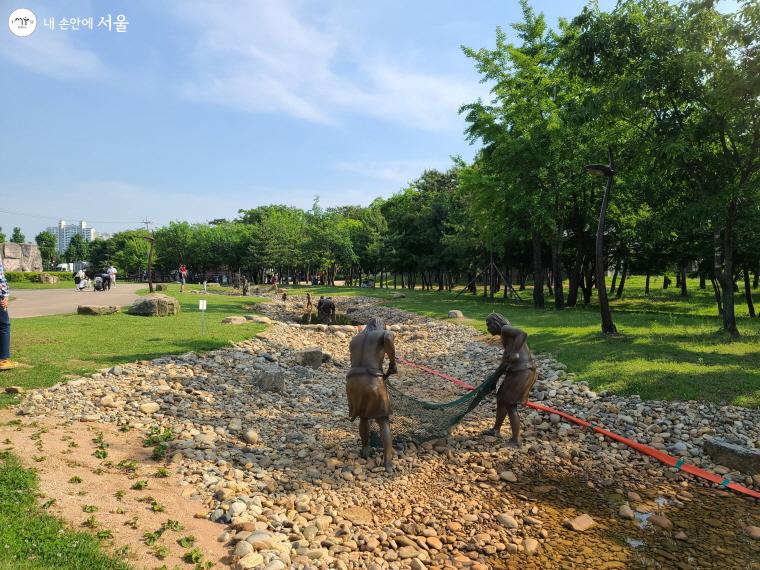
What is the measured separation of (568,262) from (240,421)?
30.9m

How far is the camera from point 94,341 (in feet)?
40.2

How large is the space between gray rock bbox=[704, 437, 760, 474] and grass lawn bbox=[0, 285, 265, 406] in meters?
10.8

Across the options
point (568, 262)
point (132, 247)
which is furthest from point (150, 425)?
point (132, 247)

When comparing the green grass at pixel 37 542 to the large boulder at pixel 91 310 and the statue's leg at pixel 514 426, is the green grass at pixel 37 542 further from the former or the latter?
the large boulder at pixel 91 310

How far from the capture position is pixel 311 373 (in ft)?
41.2

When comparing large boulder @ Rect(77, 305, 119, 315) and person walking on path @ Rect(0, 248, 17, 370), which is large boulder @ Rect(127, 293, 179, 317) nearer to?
large boulder @ Rect(77, 305, 119, 315)

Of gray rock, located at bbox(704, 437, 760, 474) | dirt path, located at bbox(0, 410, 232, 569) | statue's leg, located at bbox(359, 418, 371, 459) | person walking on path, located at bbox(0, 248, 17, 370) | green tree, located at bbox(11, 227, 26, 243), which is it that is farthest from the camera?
green tree, located at bbox(11, 227, 26, 243)

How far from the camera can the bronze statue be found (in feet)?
21.6

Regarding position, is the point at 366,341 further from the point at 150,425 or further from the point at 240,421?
the point at 150,425

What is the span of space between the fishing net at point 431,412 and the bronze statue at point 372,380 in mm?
714

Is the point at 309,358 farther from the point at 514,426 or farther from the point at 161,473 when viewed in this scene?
the point at 161,473

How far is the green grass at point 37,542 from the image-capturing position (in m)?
3.75

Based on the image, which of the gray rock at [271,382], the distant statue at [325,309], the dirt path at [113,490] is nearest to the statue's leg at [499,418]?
the dirt path at [113,490]

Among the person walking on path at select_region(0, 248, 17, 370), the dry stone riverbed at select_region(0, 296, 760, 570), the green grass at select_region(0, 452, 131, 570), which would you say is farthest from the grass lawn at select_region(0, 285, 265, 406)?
the green grass at select_region(0, 452, 131, 570)
